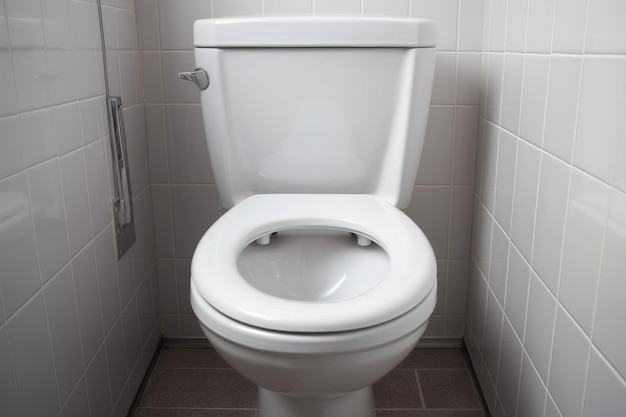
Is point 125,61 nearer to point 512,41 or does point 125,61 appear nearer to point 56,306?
point 56,306

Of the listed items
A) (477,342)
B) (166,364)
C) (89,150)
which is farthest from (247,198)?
(477,342)

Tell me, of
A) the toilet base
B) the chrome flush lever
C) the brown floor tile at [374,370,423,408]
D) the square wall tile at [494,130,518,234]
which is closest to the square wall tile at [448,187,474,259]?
the square wall tile at [494,130,518,234]

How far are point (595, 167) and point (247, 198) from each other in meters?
0.71

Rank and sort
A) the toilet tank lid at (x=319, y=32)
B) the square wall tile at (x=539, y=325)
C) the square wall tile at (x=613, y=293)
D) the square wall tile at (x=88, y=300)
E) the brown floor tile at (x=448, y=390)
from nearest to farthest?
the square wall tile at (x=613, y=293), the square wall tile at (x=539, y=325), the square wall tile at (x=88, y=300), the toilet tank lid at (x=319, y=32), the brown floor tile at (x=448, y=390)

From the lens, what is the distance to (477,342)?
1432 mm

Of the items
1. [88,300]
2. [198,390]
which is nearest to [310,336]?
[88,300]

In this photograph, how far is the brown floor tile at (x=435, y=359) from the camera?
150 centimetres

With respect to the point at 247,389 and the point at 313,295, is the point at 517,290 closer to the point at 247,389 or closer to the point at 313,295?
the point at 313,295

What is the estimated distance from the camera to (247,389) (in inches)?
54.7

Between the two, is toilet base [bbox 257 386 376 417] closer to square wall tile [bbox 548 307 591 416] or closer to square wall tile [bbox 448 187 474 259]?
square wall tile [bbox 548 307 591 416]

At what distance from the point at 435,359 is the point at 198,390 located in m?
0.61

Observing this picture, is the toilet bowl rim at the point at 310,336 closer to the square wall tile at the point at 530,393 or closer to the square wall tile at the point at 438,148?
the square wall tile at the point at 530,393

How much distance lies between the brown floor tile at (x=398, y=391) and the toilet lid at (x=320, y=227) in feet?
1.58

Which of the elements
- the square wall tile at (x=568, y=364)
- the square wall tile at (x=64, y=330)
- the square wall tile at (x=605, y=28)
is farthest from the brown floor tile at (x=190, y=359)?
the square wall tile at (x=605, y=28)
